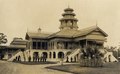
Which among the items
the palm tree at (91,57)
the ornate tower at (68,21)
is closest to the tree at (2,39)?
the ornate tower at (68,21)

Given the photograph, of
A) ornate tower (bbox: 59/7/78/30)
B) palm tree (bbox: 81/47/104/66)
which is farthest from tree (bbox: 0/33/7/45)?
palm tree (bbox: 81/47/104/66)

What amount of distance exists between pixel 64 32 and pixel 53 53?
6227mm

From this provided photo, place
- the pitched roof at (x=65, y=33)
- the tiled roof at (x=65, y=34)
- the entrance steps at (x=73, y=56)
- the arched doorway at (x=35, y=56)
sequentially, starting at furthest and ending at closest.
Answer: the pitched roof at (x=65, y=33) → the arched doorway at (x=35, y=56) → the tiled roof at (x=65, y=34) → the entrance steps at (x=73, y=56)

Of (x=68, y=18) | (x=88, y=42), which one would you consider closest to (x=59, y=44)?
(x=88, y=42)

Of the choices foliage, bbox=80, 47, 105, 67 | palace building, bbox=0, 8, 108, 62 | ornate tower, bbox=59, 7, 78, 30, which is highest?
ornate tower, bbox=59, 7, 78, 30

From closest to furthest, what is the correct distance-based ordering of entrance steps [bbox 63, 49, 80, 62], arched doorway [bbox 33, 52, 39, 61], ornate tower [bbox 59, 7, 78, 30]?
1. entrance steps [bbox 63, 49, 80, 62]
2. arched doorway [bbox 33, 52, 39, 61]
3. ornate tower [bbox 59, 7, 78, 30]

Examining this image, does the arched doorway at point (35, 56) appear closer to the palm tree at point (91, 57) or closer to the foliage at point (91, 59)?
the palm tree at point (91, 57)

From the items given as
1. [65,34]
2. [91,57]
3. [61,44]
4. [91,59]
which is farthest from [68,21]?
[91,59]

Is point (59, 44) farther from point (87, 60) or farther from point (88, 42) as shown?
point (87, 60)

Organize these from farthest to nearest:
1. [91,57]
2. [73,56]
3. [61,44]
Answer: [61,44] < [73,56] < [91,57]

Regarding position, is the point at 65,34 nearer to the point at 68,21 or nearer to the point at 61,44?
the point at 61,44

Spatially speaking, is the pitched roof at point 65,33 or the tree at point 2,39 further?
the tree at point 2,39

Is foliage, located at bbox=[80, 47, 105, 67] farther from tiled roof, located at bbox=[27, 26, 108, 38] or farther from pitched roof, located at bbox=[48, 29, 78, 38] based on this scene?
pitched roof, located at bbox=[48, 29, 78, 38]

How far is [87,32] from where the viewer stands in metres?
63.7
